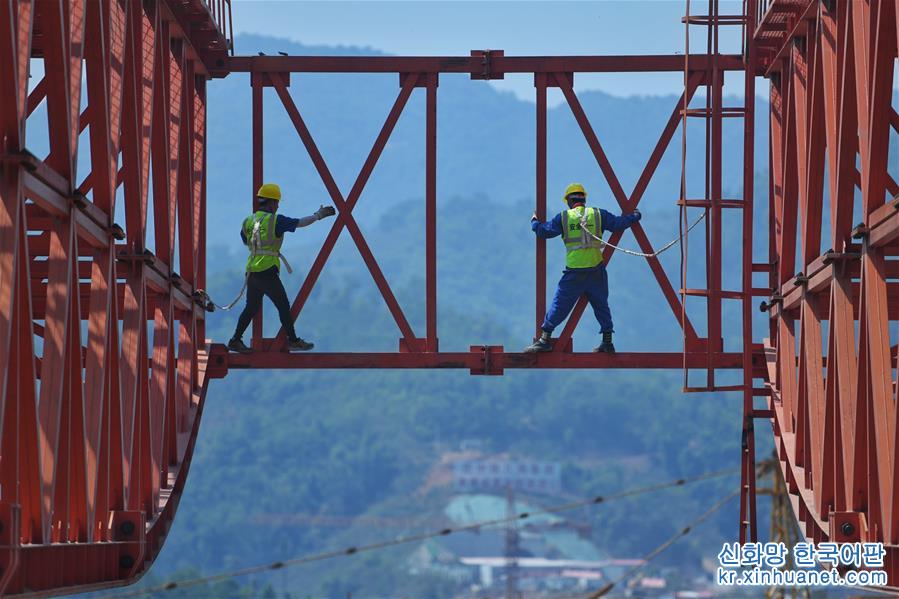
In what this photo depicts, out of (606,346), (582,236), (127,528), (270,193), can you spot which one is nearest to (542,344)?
(606,346)

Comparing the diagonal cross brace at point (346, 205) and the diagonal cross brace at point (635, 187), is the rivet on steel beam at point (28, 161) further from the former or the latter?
the diagonal cross brace at point (635, 187)

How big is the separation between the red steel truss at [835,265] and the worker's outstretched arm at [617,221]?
74.4 inches

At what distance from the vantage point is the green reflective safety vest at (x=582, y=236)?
2316 centimetres

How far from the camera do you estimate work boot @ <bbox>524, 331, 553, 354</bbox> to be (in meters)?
23.5

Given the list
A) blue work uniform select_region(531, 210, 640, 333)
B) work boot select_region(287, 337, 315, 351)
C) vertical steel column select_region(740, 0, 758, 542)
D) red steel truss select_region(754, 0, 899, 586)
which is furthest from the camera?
work boot select_region(287, 337, 315, 351)

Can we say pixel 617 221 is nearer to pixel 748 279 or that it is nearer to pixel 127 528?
pixel 748 279

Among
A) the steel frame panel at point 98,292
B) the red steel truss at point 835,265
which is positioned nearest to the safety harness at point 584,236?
the red steel truss at point 835,265

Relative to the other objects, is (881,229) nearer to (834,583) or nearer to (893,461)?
(893,461)

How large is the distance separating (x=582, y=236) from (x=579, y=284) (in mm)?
614

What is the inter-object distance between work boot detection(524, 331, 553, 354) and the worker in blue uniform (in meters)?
0.04

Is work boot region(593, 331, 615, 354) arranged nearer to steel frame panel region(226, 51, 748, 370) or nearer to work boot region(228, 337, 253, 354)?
steel frame panel region(226, 51, 748, 370)

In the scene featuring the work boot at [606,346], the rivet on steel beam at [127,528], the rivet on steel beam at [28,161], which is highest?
the rivet on steel beam at [28,161]

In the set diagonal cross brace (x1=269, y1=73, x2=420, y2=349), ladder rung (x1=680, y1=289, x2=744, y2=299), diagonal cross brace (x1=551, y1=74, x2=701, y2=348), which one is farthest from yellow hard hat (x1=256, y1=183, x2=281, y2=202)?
ladder rung (x1=680, y1=289, x2=744, y2=299)

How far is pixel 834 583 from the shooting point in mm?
18438
